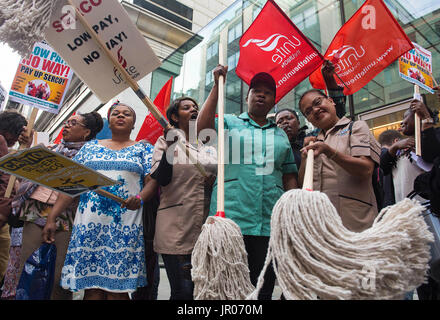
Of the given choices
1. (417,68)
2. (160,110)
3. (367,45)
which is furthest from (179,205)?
(417,68)

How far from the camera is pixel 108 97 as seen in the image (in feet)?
7.60

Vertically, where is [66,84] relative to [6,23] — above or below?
above

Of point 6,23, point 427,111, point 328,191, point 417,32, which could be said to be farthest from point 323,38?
point 6,23

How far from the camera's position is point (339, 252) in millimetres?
1054

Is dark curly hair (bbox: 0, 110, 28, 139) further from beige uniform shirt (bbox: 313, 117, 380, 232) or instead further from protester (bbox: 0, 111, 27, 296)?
beige uniform shirt (bbox: 313, 117, 380, 232)

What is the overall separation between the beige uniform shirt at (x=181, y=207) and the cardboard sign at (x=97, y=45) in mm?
605

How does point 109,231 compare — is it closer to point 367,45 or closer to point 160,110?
point 160,110

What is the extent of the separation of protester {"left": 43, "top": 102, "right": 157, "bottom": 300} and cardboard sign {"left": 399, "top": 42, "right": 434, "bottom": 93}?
327 cm

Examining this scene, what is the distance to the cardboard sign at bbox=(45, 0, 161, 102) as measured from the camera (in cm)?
209

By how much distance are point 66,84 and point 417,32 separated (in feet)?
22.6

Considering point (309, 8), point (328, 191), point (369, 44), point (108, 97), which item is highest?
point (309, 8)

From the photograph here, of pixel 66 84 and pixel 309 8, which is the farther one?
pixel 309 8

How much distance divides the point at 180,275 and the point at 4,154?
7.12 feet
